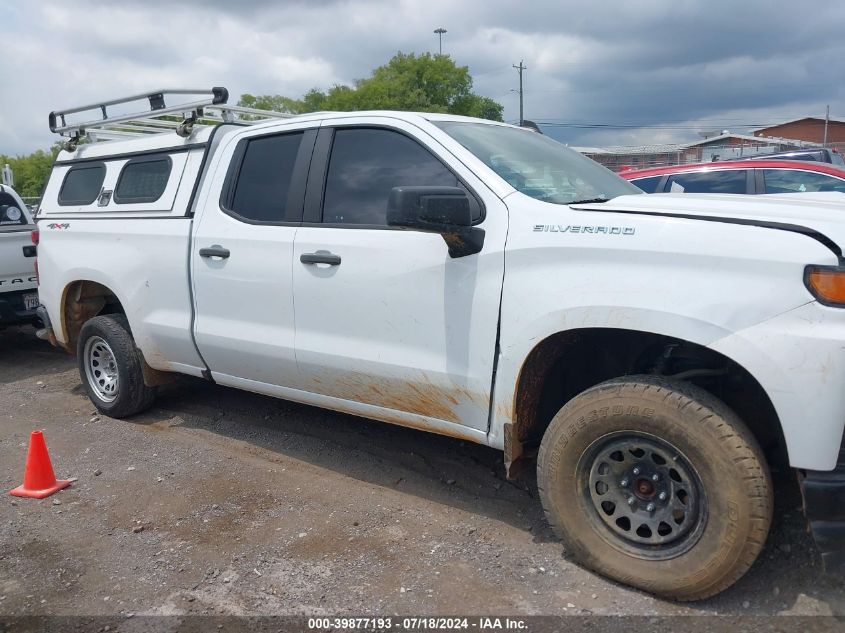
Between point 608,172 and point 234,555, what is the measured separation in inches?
115

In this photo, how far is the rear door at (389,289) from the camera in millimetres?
3326

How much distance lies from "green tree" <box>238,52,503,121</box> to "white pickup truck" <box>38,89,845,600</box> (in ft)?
145

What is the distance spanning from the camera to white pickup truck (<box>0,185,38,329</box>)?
7418 mm

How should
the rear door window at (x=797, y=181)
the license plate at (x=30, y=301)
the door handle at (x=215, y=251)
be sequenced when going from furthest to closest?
the rear door window at (x=797, y=181) → the license plate at (x=30, y=301) → the door handle at (x=215, y=251)

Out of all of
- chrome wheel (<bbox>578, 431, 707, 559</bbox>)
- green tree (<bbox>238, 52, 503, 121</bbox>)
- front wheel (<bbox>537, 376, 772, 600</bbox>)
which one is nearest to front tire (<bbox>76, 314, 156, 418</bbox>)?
front wheel (<bbox>537, 376, 772, 600</bbox>)

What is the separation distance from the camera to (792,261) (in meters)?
2.53

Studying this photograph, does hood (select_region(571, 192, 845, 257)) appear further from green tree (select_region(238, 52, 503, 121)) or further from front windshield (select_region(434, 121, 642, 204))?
green tree (select_region(238, 52, 503, 121))

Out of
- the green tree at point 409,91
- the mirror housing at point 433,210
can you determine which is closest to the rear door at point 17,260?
the mirror housing at point 433,210

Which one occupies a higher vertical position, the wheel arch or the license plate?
the wheel arch

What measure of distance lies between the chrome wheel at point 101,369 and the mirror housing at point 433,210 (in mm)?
3308

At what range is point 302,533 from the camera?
3639mm

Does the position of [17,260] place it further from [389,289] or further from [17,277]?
[389,289]

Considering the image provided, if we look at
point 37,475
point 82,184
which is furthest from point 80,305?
point 37,475

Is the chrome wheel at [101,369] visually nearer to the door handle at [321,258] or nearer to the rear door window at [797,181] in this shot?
the door handle at [321,258]
